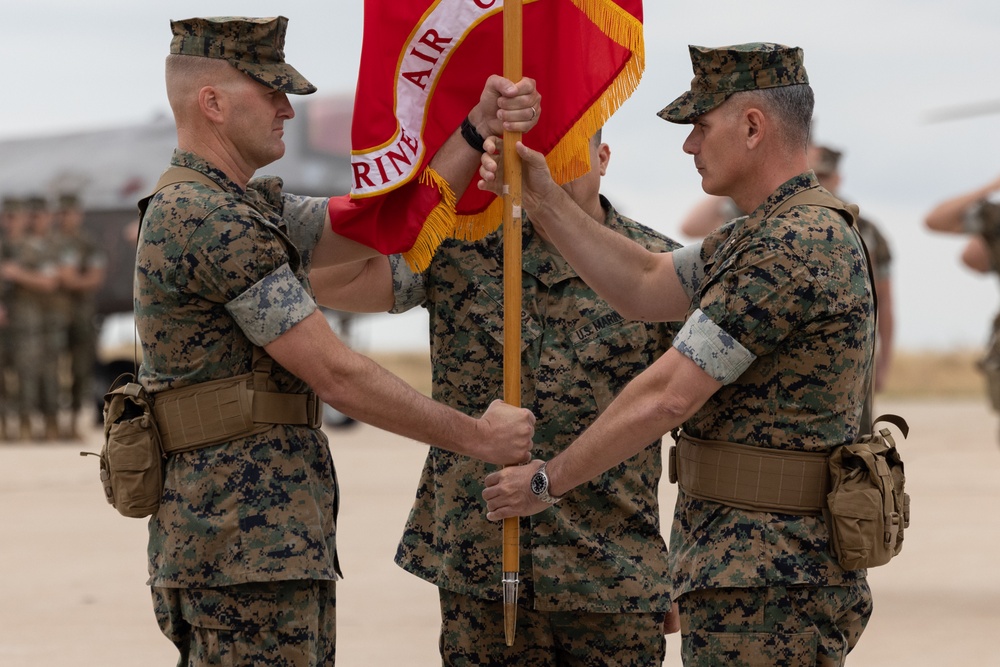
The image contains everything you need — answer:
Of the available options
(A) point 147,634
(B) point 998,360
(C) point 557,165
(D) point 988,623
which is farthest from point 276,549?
(B) point 998,360

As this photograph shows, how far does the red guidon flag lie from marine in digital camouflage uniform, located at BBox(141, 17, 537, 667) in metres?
0.59

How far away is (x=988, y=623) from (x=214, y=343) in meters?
5.48

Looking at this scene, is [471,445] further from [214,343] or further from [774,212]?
[774,212]

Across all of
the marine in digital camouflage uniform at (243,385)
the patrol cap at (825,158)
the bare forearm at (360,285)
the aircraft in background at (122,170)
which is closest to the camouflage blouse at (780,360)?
the marine in digital camouflage uniform at (243,385)

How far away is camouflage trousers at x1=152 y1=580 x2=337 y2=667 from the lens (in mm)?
4012

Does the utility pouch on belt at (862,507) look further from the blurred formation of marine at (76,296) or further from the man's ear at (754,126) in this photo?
the blurred formation of marine at (76,296)

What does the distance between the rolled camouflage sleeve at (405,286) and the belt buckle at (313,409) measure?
638 millimetres

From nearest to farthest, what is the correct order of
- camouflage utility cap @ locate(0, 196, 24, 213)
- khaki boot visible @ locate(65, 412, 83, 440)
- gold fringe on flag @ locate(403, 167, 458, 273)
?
gold fringe on flag @ locate(403, 167, 458, 273), khaki boot visible @ locate(65, 412, 83, 440), camouflage utility cap @ locate(0, 196, 24, 213)

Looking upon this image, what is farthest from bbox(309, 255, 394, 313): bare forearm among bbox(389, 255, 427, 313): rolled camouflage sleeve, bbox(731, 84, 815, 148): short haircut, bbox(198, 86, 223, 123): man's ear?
bbox(731, 84, 815, 148): short haircut

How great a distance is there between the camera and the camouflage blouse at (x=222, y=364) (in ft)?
13.0

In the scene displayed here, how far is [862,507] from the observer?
378 cm

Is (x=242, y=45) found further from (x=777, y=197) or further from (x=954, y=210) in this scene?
(x=954, y=210)

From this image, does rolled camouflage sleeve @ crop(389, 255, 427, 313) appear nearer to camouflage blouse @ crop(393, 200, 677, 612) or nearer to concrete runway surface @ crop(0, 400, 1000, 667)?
camouflage blouse @ crop(393, 200, 677, 612)

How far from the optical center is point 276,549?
4.06 metres
